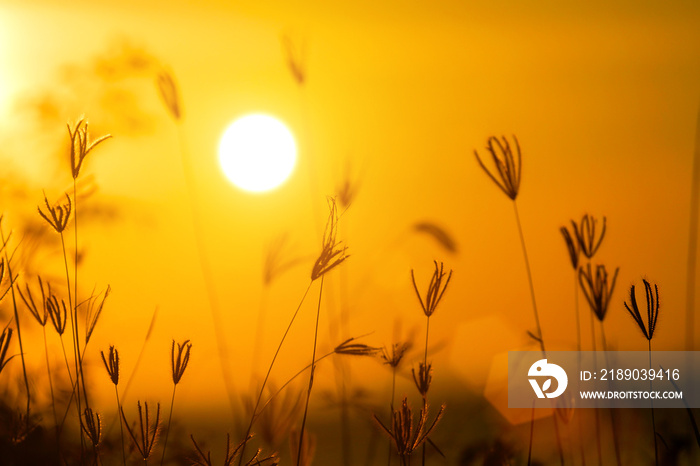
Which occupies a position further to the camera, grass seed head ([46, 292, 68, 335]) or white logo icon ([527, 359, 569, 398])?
white logo icon ([527, 359, 569, 398])

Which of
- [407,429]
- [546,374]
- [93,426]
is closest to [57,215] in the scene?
[93,426]

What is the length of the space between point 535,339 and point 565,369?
0.72 feet

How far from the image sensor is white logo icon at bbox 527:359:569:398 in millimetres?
1703

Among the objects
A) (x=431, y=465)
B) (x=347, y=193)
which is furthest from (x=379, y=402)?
(x=347, y=193)

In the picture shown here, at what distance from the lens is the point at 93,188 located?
158cm

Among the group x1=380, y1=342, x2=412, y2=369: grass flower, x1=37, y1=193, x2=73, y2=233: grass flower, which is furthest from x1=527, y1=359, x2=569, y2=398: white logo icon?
x1=37, y1=193, x2=73, y2=233: grass flower

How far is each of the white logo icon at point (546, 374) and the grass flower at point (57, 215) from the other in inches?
52.3

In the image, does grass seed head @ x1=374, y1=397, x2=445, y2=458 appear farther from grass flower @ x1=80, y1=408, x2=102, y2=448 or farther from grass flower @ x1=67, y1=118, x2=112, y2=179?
grass flower @ x1=67, y1=118, x2=112, y2=179

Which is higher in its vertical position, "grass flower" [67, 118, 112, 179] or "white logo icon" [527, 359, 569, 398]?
"grass flower" [67, 118, 112, 179]

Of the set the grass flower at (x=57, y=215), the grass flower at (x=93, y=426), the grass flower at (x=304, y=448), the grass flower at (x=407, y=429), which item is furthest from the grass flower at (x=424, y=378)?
the grass flower at (x=57, y=215)

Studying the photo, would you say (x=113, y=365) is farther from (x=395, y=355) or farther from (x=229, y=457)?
(x=395, y=355)

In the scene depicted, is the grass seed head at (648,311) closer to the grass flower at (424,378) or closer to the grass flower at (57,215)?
the grass flower at (424,378)

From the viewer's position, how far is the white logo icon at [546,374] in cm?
170

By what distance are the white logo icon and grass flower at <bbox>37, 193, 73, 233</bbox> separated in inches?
52.3
